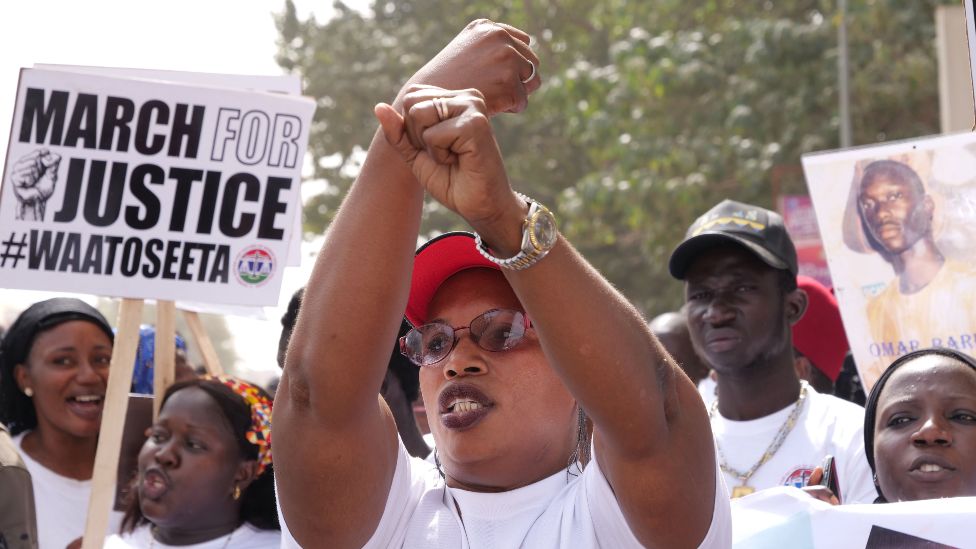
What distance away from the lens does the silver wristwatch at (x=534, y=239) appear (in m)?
2.15

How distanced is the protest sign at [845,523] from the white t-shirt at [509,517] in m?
0.63

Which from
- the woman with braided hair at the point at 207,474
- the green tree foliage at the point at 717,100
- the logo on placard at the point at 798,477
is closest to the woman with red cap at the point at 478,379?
the logo on placard at the point at 798,477

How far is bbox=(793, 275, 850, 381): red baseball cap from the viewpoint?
5.80 m

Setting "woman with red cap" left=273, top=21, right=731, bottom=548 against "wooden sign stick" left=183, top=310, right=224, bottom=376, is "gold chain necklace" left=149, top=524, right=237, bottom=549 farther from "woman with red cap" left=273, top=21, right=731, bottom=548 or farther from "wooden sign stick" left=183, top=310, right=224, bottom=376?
"woman with red cap" left=273, top=21, right=731, bottom=548

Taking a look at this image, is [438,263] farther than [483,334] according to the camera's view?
Yes

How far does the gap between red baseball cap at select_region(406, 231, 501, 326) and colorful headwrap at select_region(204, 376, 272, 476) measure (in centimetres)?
149

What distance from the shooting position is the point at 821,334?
5.84 m

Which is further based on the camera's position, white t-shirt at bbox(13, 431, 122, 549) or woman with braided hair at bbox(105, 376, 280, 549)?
white t-shirt at bbox(13, 431, 122, 549)

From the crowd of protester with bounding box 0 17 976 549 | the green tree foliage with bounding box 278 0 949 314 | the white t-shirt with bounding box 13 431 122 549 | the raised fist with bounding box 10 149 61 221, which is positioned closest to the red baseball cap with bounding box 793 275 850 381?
the crowd of protester with bounding box 0 17 976 549

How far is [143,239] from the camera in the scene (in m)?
4.19

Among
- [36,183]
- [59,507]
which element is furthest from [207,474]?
[36,183]

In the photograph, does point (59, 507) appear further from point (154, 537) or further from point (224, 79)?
point (224, 79)

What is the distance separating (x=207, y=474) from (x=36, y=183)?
1047 mm

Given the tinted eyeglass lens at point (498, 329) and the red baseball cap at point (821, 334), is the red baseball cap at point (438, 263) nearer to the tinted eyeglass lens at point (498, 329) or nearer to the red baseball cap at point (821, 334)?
the tinted eyeglass lens at point (498, 329)
